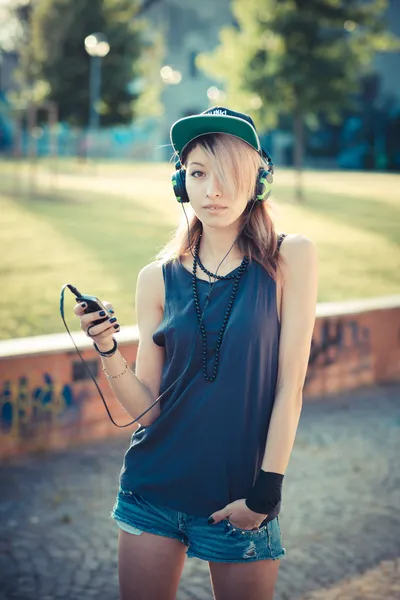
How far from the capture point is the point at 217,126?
2.32 meters

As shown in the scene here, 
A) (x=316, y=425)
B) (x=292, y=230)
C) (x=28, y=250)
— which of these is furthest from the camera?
(x=292, y=230)

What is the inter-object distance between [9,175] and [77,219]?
570 inches

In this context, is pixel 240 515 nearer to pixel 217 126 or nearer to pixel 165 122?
pixel 217 126

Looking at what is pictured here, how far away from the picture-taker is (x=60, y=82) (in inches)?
1526

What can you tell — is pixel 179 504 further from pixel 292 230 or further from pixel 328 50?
pixel 328 50

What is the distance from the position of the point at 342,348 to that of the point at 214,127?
200 inches

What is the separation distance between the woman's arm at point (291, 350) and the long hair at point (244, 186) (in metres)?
0.07

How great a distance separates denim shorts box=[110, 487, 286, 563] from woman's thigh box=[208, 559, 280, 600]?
22mm

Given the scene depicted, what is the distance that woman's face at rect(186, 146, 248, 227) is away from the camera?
2.34 metres

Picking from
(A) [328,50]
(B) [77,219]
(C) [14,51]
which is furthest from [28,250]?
(C) [14,51]

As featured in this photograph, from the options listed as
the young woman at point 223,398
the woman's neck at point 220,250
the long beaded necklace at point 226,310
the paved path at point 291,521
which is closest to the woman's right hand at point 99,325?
the young woman at point 223,398

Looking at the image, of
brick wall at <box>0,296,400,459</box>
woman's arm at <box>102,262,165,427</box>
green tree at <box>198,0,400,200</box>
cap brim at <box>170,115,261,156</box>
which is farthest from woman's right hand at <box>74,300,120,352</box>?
green tree at <box>198,0,400,200</box>

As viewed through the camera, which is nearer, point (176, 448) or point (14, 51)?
point (176, 448)

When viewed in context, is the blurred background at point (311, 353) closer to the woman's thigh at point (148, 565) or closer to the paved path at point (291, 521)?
the paved path at point (291, 521)
